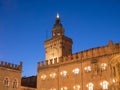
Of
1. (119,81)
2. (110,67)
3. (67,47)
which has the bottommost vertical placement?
(119,81)

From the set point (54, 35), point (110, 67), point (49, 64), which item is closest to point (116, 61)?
point (110, 67)

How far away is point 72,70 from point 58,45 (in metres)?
14.1

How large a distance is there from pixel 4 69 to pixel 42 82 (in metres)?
9.69

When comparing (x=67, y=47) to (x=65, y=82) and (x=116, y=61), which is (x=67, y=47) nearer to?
(x=65, y=82)

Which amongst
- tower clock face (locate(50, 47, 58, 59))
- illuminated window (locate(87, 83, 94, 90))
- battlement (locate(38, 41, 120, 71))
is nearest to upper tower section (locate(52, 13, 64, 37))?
tower clock face (locate(50, 47, 58, 59))

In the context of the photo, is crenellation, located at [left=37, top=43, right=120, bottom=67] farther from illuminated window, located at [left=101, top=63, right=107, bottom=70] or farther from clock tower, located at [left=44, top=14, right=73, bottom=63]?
clock tower, located at [left=44, top=14, right=73, bottom=63]

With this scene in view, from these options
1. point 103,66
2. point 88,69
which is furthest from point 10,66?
point 103,66

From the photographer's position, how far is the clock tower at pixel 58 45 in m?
61.8

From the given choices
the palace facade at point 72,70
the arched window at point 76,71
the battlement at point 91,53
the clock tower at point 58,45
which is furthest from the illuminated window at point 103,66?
the clock tower at point 58,45

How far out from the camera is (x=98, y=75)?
44781mm

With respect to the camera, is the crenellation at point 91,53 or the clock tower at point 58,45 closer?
the crenellation at point 91,53

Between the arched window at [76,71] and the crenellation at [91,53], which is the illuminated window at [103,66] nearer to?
the crenellation at [91,53]

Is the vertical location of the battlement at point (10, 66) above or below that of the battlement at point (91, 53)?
below

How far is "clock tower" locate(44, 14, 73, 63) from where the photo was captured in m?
61.8
